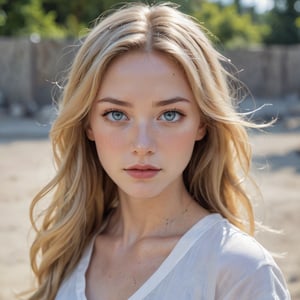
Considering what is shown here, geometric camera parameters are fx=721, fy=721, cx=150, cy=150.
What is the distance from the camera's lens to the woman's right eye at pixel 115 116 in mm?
1539

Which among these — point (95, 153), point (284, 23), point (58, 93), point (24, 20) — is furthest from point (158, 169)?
point (284, 23)

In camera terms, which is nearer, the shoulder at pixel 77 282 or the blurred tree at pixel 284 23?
the shoulder at pixel 77 282

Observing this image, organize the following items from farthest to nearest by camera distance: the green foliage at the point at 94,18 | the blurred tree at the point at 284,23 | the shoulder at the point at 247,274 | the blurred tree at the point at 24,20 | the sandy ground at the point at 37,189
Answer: the blurred tree at the point at 284,23 < the green foliage at the point at 94,18 < the blurred tree at the point at 24,20 < the sandy ground at the point at 37,189 < the shoulder at the point at 247,274

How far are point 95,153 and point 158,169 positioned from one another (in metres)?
0.36

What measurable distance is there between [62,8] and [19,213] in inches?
749

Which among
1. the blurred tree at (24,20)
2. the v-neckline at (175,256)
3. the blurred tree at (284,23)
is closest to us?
the v-neckline at (175,256)

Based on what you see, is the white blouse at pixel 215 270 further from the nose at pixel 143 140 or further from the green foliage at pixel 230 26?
the green foliage at pixel 230 26

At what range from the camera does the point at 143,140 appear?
1.49 metres

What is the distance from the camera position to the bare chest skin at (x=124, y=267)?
1.53 metres

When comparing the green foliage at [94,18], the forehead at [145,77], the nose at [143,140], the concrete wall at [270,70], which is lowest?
the concrete wall at [270,70]

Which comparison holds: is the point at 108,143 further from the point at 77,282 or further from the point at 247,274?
the point at 247,274

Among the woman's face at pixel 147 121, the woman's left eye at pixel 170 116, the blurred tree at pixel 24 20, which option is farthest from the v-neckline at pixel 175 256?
the blurred tree at pixel 24 20

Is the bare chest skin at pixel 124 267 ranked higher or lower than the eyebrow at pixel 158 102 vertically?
lower

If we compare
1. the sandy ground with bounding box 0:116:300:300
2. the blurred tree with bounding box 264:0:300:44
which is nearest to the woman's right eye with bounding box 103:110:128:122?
the sandy ground with bounding box 0:116:300:300
